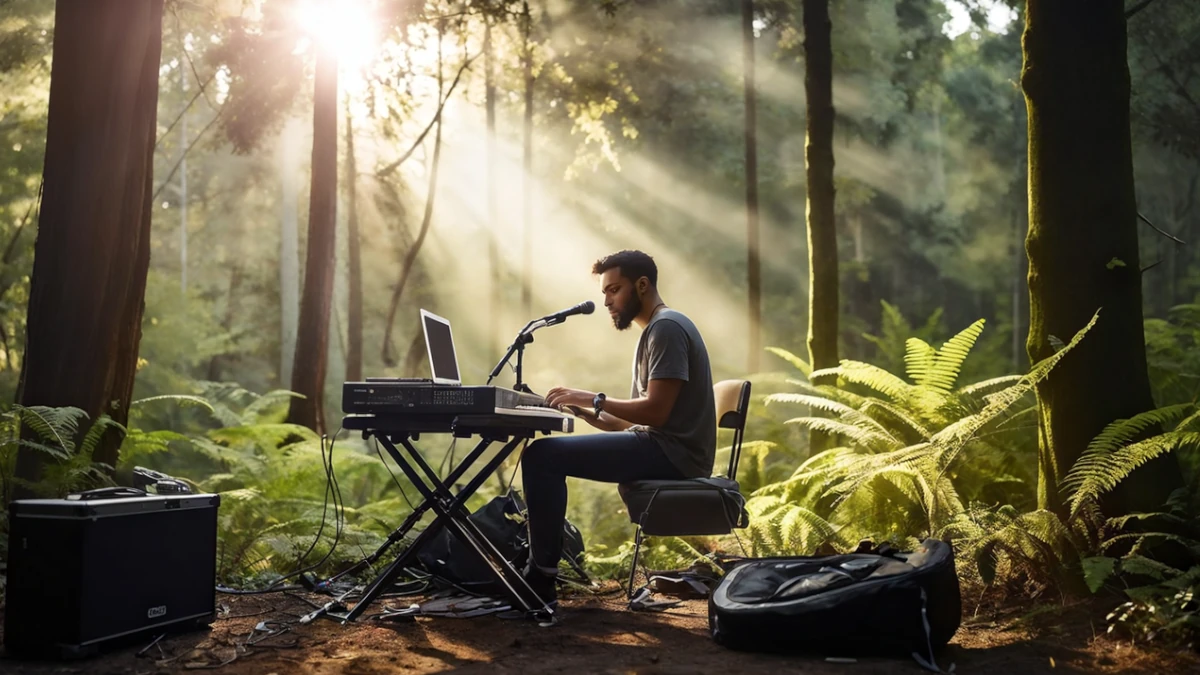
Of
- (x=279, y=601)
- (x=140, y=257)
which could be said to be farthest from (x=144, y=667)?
(x=140, y=257)

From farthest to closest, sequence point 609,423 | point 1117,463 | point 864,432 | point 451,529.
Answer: point 864,432, point 609,423, point 451,529, point 1117,463

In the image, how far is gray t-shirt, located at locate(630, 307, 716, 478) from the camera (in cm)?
456

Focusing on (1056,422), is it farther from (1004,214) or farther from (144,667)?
(1004,214)

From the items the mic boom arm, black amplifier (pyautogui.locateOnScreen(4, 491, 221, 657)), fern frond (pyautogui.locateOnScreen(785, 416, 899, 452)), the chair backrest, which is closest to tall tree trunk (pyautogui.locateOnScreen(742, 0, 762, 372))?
fern frond (pyautogui.locateOnScreen(785, 416, 899, 452))

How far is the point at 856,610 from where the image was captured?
362 centimetres

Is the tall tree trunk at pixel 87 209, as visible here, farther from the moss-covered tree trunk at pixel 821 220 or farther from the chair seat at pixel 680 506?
the moss-covered tree trunk at pixel 821 220

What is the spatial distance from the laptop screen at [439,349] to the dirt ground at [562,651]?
110 centimetres

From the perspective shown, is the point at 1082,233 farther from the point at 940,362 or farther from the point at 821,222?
the point at 821,222

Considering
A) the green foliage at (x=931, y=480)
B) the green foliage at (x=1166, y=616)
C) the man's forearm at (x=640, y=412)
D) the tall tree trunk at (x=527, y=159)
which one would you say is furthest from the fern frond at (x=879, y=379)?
the tall tree trunk at (x=527, y=159)

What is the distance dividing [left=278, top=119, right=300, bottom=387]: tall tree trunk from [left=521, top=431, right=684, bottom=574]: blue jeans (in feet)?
51.3

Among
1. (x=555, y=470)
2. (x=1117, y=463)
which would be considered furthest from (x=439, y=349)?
(x=1117, y=463)

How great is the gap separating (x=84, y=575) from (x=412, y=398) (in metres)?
1.39

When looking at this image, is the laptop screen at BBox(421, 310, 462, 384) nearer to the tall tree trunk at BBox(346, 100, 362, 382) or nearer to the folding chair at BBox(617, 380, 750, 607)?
the folding chair at BBox(617, 380, 750, 607)

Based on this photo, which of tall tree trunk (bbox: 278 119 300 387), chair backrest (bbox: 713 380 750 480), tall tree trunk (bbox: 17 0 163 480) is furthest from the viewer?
tall tree trunk (bbox: 278 119 300 387)
